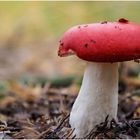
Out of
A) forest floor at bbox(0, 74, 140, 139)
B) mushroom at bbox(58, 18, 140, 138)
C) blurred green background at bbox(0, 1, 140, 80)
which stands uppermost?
blurred green background at bbox(0, 1, 140, 80)

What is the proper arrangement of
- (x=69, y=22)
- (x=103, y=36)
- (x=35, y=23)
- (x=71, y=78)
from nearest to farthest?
(x=103, y=36) < (x=71, y=78) < (x=69, y=22) < (x=35, y=23)

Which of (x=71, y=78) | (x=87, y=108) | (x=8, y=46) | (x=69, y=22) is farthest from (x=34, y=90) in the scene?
(x=69, y=22)

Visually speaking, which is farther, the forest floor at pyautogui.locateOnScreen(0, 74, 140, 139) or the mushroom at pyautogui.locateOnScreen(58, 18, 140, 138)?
the forest floor at pyautogui.locateOnScreen(0, 74, 140, 139)

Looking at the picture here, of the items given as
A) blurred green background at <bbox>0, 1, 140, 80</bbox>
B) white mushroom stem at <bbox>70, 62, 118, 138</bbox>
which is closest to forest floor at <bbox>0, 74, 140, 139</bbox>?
white mushroom stem at <bbox>70, 62, 118, 138</bbox>

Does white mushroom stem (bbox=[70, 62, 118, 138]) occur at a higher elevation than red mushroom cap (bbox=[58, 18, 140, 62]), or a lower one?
lower

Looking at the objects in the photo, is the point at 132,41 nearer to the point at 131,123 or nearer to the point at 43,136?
the point at 131,123

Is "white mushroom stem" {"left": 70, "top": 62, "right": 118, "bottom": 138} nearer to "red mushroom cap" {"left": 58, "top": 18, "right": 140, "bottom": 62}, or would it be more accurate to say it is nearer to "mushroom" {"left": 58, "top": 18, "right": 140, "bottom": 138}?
"mushroom" {"left": 58, "top": 18, "right": 140, "bottom": 138}

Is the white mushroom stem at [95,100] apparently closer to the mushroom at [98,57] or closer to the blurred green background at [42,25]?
the mushroom at [98,57]
